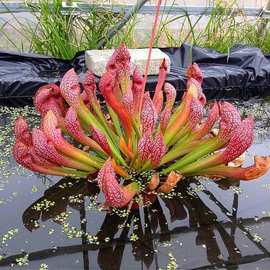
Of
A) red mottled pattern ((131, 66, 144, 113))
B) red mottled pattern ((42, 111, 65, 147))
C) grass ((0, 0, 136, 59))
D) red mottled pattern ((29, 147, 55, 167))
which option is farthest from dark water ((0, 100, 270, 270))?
grass ((0, 0, 136, 59))

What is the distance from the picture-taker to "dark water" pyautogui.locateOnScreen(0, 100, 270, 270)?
4.36ft

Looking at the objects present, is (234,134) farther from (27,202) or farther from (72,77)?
(27,202)

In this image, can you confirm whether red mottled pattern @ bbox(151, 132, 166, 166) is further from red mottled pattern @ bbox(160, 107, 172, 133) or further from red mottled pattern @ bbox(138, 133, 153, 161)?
red mottled pattern @ bbox(160, 107, 172, 133)

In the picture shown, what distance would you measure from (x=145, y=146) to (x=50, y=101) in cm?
53

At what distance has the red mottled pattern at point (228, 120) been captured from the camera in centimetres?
149

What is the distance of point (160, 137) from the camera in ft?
4.64

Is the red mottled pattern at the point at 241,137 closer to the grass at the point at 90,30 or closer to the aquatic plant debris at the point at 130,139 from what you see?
the aquatic plant debris at the point at 130,139

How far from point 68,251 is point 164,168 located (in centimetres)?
55

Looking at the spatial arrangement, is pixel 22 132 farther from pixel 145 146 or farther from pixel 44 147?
pixel 145 146

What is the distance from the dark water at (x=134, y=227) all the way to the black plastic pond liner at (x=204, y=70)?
1.28m

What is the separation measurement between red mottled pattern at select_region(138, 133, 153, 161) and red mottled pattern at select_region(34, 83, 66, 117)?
1.46ft

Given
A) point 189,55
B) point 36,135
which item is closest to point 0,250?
point 36,135

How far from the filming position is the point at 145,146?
145cm

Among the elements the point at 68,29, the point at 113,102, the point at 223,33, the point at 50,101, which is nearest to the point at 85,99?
the point at 50,101
